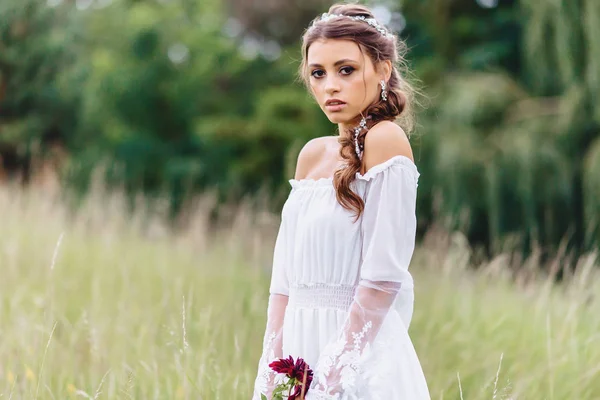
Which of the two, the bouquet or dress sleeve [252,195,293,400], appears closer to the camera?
the bouquet

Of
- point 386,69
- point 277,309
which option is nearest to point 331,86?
point 386,69

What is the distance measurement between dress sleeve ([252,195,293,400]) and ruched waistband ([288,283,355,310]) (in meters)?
0.10

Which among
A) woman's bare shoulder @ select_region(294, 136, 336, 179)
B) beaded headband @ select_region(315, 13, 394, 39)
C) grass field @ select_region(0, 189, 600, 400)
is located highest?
beaded headband @ select_region(315, 13, 394, 39)

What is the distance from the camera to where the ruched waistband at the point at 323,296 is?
5.43ft

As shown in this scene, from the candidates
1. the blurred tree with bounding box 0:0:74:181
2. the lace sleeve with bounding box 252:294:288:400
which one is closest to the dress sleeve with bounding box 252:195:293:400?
the lace sleeve with bounding box 252:294:288:400

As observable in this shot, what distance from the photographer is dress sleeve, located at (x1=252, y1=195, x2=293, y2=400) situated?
1760mm

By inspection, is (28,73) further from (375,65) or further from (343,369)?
(343,369)

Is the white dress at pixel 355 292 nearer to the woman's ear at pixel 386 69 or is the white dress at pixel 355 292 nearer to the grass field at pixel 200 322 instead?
the woman's ear at pixel 386 69

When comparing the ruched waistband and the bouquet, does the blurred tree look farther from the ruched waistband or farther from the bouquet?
the bouquet

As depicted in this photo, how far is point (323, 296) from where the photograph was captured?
1675 millimetres

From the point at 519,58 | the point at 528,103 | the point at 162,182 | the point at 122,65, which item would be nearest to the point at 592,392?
the point at 528,103

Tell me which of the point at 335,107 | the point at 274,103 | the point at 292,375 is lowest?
the point at 292,375

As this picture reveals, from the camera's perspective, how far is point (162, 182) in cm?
1170

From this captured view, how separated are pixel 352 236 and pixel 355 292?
0.40ft
